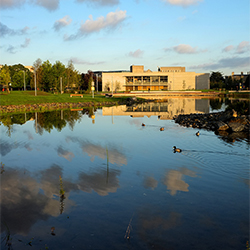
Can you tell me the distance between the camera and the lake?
22.0 feet

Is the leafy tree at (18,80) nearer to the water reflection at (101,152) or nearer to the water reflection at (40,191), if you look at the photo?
the water reflection at (101,152)

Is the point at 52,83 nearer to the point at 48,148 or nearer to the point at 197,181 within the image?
the point at 48,148

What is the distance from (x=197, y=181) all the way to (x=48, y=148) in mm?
9203

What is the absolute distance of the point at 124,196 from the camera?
907 centimetres

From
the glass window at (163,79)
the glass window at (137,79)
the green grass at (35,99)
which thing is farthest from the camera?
the glass window at (137,79)

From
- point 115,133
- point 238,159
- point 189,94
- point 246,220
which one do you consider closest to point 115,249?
point 246,220

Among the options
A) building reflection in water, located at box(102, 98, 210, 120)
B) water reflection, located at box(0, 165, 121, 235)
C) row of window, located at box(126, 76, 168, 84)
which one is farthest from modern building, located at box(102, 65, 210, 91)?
water reflection, located at box(0, 165, 121, 235)

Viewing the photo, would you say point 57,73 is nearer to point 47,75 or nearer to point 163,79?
point 47,75

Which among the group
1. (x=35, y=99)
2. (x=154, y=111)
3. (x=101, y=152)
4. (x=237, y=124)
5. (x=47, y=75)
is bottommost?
(x=101, y=152)

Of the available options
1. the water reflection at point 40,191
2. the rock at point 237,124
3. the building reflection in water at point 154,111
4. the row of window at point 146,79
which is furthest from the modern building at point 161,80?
the water reflection at point 40,191

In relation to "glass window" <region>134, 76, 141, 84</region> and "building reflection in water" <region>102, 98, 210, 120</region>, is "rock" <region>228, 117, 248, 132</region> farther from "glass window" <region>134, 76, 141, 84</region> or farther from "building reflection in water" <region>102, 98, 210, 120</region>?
"glass window" <region>134, 76, 141, 84</region>

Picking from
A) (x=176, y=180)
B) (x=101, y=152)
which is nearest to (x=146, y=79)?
(x=101, y=152)

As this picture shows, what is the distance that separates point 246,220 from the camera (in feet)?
24.8

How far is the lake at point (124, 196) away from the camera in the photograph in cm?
671
